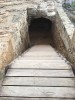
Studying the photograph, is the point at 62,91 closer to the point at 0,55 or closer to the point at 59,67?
the point at 59,67

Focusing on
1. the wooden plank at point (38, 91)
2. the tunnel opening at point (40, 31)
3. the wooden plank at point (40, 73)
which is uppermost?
the wooden plank at point (38, 91)

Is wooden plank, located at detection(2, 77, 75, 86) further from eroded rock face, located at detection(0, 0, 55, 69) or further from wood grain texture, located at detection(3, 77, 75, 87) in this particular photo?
eroded rock face, located at detection(0, 0, 55, 69)

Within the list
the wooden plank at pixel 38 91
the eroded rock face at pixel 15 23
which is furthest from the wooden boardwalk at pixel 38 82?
the eroded rock face at pixel 15 23

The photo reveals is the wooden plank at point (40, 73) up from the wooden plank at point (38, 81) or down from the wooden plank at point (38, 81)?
down

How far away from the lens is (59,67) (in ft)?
9.45

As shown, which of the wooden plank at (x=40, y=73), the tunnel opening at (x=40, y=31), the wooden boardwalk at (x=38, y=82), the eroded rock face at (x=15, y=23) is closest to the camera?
the wooden boardwalk at (x=38, y=82)

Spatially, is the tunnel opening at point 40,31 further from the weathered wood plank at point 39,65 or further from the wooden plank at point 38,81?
the wooden plank at point 38,81

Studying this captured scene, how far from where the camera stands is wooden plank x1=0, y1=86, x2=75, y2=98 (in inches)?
88.6

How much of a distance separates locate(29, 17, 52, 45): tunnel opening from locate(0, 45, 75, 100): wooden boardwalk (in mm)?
4483

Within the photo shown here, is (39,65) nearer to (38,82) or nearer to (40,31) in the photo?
(38,82)

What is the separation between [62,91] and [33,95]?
343 millimetres

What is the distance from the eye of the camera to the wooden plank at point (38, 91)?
2.25 metres

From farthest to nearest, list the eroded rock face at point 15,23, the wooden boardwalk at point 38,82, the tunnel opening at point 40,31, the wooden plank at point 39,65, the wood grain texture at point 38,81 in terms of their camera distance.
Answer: the tunnel opening at point 40,31, the eroded rock face at point 15,23, the wooden plank at point 39,65, the wood grain texture at point 38,81, the wooden boardwalk at point 38,82

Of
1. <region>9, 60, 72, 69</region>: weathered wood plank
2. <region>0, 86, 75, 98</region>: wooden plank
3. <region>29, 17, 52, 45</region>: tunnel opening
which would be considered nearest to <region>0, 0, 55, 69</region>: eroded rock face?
<region>9, 60, 72, 69</region>: weathered wood plank
